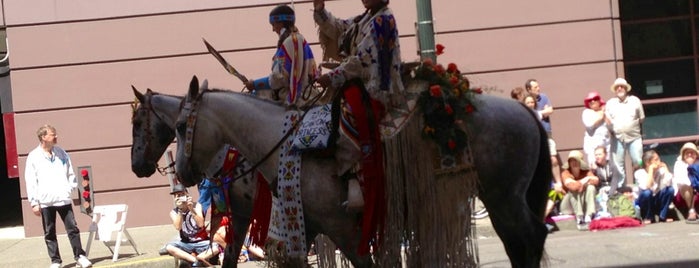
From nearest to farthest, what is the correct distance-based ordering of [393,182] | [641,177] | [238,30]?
[393,182] < [641,177] < [238,30]

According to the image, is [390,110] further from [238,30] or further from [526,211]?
[238,30]

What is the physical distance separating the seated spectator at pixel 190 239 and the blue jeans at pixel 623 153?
565cm

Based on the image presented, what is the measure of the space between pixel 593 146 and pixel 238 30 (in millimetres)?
5188

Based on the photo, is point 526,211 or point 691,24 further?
point 691,24

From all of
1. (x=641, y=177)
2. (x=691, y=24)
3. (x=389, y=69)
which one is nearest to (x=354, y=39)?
(x=389, y=69)

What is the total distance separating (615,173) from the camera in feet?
54.0

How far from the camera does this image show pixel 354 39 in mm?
8258

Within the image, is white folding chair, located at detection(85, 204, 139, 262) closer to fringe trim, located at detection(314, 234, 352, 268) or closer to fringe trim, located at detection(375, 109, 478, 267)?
fringe trim, located at detection(314, 234, 352, 268)

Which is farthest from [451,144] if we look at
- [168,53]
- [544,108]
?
[168,53]

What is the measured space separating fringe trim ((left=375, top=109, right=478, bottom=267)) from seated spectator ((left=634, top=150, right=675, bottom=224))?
7718 millimetres

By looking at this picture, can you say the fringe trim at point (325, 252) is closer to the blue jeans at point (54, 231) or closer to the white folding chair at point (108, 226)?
the blue jeans at point (54, 231)

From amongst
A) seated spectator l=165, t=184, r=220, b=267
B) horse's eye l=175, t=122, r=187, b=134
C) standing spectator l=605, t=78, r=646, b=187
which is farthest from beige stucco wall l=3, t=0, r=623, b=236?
horse's eye l=175, t=122, r=187, b=134

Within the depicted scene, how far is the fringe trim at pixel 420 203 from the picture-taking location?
8125 mm

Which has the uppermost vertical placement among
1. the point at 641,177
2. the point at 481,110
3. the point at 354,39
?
the point at 354,39
